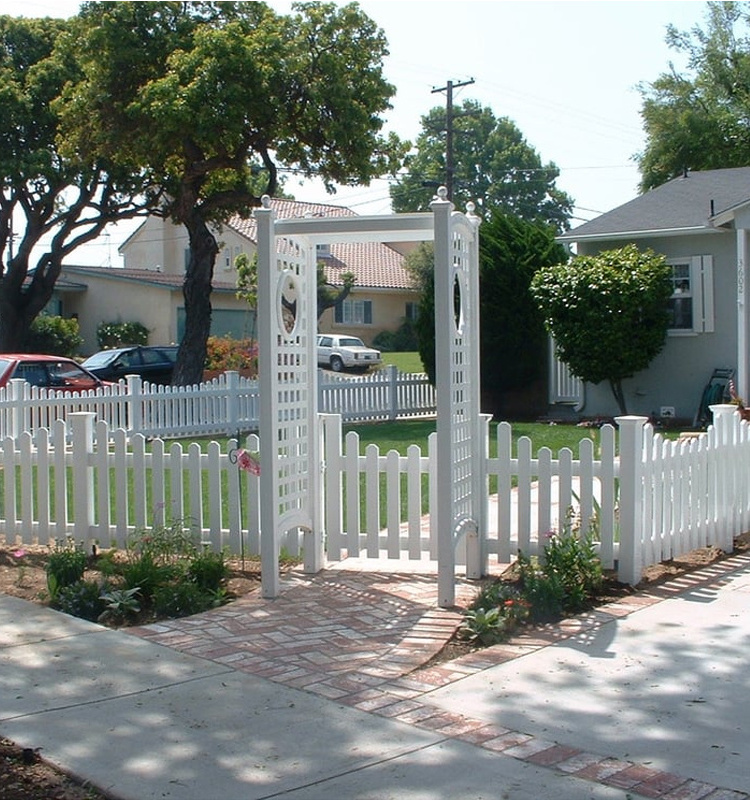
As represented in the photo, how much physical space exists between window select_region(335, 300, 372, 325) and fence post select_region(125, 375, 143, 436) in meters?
29.6

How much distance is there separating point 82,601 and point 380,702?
257 cm

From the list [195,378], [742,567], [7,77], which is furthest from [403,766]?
[7,77]

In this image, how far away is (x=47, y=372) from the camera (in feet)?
64.3

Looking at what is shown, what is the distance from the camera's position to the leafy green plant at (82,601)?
6.75 meters

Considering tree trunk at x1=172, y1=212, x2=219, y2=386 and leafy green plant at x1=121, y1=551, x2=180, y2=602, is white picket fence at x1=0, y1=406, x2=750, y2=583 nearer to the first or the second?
leafy green plant at x1=121, y1=551, x2=180, y2=602

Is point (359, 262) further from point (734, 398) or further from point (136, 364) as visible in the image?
point (734, 398)

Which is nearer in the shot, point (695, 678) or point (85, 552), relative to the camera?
point (695, 678)

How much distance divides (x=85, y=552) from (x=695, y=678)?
460 centimetres

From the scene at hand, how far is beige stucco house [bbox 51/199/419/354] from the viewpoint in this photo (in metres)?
40.8

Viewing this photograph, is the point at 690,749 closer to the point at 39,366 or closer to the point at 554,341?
the point at 554,341

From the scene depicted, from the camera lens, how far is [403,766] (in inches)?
168

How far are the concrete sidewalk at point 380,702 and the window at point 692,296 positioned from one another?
11.5 m

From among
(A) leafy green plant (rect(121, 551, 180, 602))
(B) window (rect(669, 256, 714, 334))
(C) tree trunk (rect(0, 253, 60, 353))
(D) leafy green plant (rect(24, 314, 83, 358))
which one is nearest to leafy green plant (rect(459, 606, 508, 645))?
(A) leafy green plant (rect(121, 551, 180, 602))

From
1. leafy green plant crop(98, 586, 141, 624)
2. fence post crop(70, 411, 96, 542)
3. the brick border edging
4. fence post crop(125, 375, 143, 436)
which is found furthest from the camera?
fence post crop(125, 375, 143, 436)
